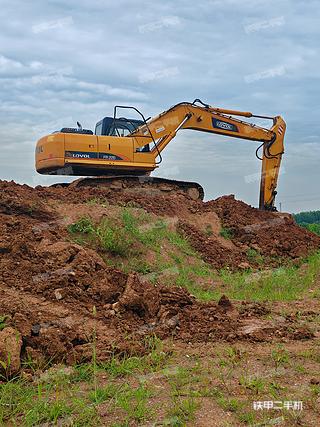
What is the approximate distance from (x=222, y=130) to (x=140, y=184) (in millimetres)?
3342

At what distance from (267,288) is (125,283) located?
154 inches

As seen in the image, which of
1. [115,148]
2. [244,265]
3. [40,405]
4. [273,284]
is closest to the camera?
[40,405]

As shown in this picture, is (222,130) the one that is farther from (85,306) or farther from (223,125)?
(85,306)

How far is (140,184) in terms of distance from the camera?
14102mm

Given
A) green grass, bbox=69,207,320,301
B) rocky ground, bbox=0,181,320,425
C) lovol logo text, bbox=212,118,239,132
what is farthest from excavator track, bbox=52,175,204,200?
rocky ground, bbox=0,181,320,425

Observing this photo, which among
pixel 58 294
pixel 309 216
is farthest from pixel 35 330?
pixel 309 216

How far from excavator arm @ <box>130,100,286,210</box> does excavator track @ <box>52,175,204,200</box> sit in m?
0.78

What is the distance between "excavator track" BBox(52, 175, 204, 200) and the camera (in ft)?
44.8

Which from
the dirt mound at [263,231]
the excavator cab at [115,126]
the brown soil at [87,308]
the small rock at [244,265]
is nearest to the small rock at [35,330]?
the brown soil at [87,308]

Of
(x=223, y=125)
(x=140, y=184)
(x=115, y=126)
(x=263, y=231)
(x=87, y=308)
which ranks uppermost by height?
(x=223, y=125)

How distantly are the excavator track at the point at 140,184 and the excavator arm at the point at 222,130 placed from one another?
0.78 m

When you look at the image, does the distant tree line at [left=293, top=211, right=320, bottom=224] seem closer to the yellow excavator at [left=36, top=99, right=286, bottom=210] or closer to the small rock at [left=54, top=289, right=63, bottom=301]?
the yellow excavator at [left=36, top=99, right=286, bottom=210]

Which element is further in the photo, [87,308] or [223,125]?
[223,125]

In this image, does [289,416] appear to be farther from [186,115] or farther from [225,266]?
[186,115]
